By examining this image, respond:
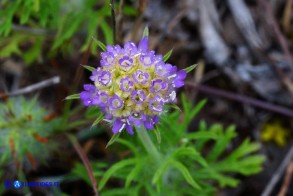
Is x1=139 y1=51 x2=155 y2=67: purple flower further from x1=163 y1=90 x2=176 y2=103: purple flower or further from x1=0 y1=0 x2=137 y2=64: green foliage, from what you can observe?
x1=0 y1=0 x2=137 y2=64: green foliage

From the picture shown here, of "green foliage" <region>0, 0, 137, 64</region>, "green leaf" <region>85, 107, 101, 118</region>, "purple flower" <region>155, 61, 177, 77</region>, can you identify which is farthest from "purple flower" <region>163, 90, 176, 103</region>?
"green foliage" <region>0, 0, 137, 64</region>

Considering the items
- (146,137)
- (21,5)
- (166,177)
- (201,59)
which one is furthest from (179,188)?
(21,5)

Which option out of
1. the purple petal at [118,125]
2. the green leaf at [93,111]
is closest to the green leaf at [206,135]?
the green leaf at [93,111]

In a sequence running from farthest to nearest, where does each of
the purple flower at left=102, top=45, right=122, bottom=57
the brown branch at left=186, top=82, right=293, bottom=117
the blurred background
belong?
the brown branch at left=186, top=82, right=293, bottom=117, the blurred background, the purple flower at left=102, top=45, right=122, bottom=57

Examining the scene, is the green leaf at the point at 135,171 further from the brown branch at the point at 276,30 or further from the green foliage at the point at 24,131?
the brown branch at the point at 276,30

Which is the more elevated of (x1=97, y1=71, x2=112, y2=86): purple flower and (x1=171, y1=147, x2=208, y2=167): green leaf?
(x1=97, y1=71, x2=112, y2=86): purple flower

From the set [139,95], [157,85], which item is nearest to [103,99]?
[139,95]

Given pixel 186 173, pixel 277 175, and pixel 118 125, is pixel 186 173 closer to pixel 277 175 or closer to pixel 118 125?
pixel 118 125
